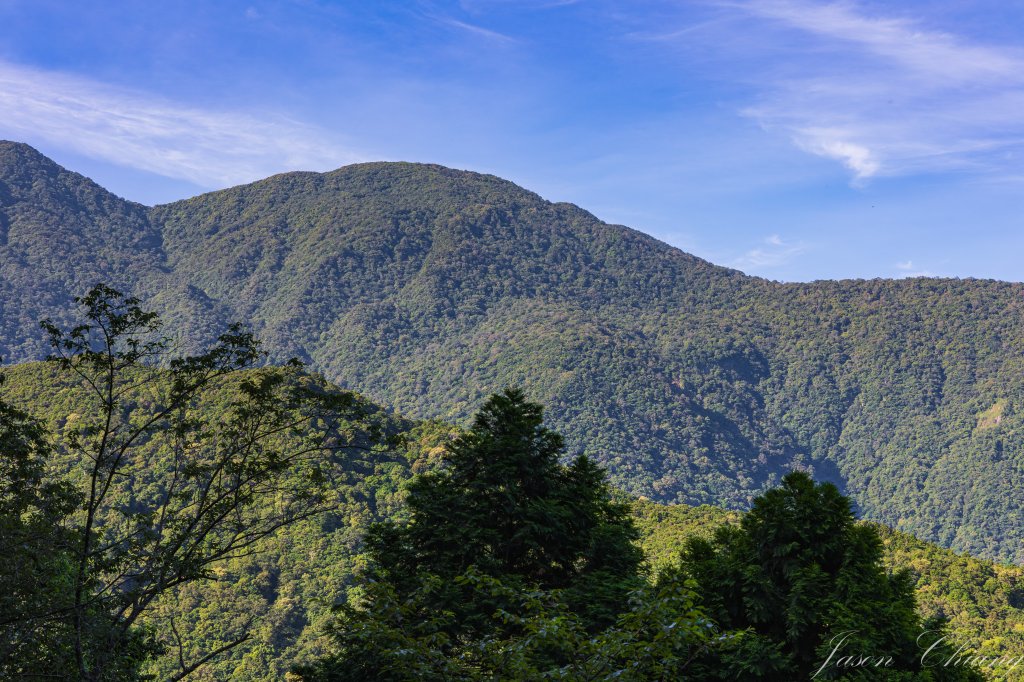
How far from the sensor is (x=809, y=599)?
524 inches

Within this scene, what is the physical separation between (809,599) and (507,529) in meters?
6.14

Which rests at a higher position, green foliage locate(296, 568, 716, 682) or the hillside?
green foliage locate(296, 568, 716, 682)

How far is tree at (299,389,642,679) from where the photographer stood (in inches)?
620

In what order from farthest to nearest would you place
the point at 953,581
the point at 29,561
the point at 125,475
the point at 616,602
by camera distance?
the point at 953,581 → the point at 616,602 → the point at 125,475 → the point at 29,561

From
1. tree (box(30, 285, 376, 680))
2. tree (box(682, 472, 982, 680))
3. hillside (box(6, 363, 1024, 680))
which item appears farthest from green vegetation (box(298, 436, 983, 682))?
hillside (box(6, 363, 1024, 680))

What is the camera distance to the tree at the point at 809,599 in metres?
12.4

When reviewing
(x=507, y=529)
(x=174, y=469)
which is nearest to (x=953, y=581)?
(x=507, y=529)

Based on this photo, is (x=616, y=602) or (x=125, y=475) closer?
(x=125, y=475)

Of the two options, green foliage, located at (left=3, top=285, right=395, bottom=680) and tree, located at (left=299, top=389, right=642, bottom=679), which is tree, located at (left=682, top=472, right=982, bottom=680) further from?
green foliage, located at (left=3, top=285, right=395, bottom=680)

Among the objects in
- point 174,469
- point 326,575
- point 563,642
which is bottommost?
point 326,575

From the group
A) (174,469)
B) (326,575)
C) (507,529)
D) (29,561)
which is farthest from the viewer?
(326,575)

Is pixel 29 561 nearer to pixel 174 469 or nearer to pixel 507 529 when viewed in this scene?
pixel 174 469

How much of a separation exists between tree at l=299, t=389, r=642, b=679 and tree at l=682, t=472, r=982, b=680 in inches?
83.0

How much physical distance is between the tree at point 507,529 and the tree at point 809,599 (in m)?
2.11
